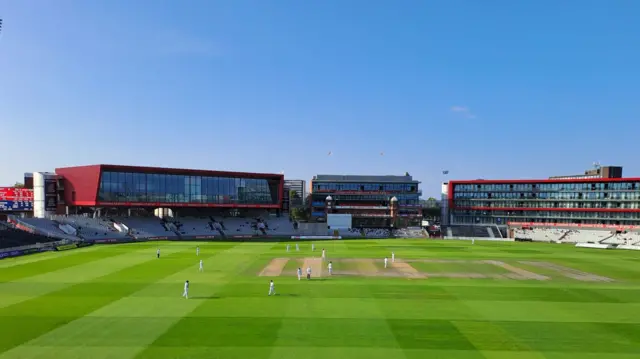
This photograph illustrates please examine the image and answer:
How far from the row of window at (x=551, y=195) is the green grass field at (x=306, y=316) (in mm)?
61181

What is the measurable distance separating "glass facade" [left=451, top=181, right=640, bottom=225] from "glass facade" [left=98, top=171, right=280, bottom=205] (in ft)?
170

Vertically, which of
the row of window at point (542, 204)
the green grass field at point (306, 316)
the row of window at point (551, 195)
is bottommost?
the green grass field at point (306, 316)

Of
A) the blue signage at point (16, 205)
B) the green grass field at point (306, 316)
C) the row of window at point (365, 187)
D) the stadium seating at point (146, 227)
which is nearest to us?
the green grass field at point (306, 316)

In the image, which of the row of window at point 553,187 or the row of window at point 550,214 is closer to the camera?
the row of window at point 550,214

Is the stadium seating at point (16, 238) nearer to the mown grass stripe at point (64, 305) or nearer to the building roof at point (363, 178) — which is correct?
the mown grass stripe at point (64, 305)

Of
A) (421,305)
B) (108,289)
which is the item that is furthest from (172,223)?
(421,305)

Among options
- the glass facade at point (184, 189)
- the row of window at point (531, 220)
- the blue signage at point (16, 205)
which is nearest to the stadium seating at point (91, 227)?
the glass facade at point (184, 189)

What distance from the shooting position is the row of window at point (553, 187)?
87312mm

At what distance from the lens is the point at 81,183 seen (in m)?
72.3

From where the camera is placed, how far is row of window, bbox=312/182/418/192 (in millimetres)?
99750

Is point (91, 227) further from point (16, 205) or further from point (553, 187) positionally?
point (553, 187)

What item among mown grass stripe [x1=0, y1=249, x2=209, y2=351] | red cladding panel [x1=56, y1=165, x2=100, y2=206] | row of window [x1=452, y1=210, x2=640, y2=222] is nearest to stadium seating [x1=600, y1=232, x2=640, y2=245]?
row of window [x1=452, y1=210, x2=640, y2=222]

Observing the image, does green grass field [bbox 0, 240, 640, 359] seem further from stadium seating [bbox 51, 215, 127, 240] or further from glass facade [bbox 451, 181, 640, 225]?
glass facade [bbox 451, 181, 640, 225]

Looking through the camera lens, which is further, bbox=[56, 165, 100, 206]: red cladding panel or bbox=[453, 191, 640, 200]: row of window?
bbox=[453, 191, 640, 200]: row of window
